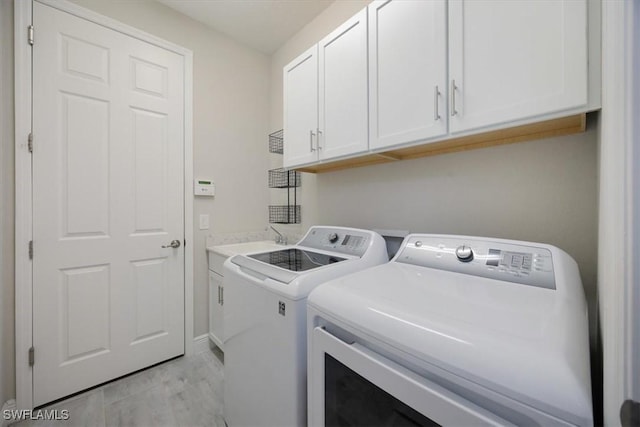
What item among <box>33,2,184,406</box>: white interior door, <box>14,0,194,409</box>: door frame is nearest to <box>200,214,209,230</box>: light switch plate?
<box>33,2,184,406</box>: white interior door

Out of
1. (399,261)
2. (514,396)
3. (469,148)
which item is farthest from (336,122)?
(514,396)

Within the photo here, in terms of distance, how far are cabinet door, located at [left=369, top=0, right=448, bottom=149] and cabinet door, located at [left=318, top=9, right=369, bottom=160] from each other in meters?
0.06

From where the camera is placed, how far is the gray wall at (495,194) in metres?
0.99

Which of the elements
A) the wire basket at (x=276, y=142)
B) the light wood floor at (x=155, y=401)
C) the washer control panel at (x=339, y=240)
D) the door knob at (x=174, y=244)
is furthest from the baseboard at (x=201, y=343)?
the wire basket at (x=276, y=142)

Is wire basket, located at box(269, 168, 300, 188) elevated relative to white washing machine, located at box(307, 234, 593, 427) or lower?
elevated

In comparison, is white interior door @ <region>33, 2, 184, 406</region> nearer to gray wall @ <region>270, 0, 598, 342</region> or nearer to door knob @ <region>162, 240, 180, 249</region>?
door knob @ <region>162, 240, 180, 249</region>

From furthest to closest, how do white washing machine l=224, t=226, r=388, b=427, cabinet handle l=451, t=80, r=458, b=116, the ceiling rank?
the ceiling, cabinet handle l=451, t=80, r=458, b=116, white washing machine l=224, t=226, r=388, b=427

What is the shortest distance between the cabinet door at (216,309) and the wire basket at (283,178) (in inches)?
38.6

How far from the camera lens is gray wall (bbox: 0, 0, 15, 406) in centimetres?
141

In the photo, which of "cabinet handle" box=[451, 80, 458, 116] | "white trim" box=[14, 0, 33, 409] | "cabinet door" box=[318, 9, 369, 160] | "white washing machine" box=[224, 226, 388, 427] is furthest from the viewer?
"white trim" box=[14, 0, 33, 409]

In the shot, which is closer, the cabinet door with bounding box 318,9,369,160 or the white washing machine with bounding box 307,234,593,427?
the white washing machine with bounding box 307,234,593,427

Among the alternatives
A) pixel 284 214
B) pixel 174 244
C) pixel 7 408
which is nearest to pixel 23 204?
pixel 174 244

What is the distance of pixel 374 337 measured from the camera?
65 cm

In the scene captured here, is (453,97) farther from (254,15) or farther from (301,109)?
(254,15)
